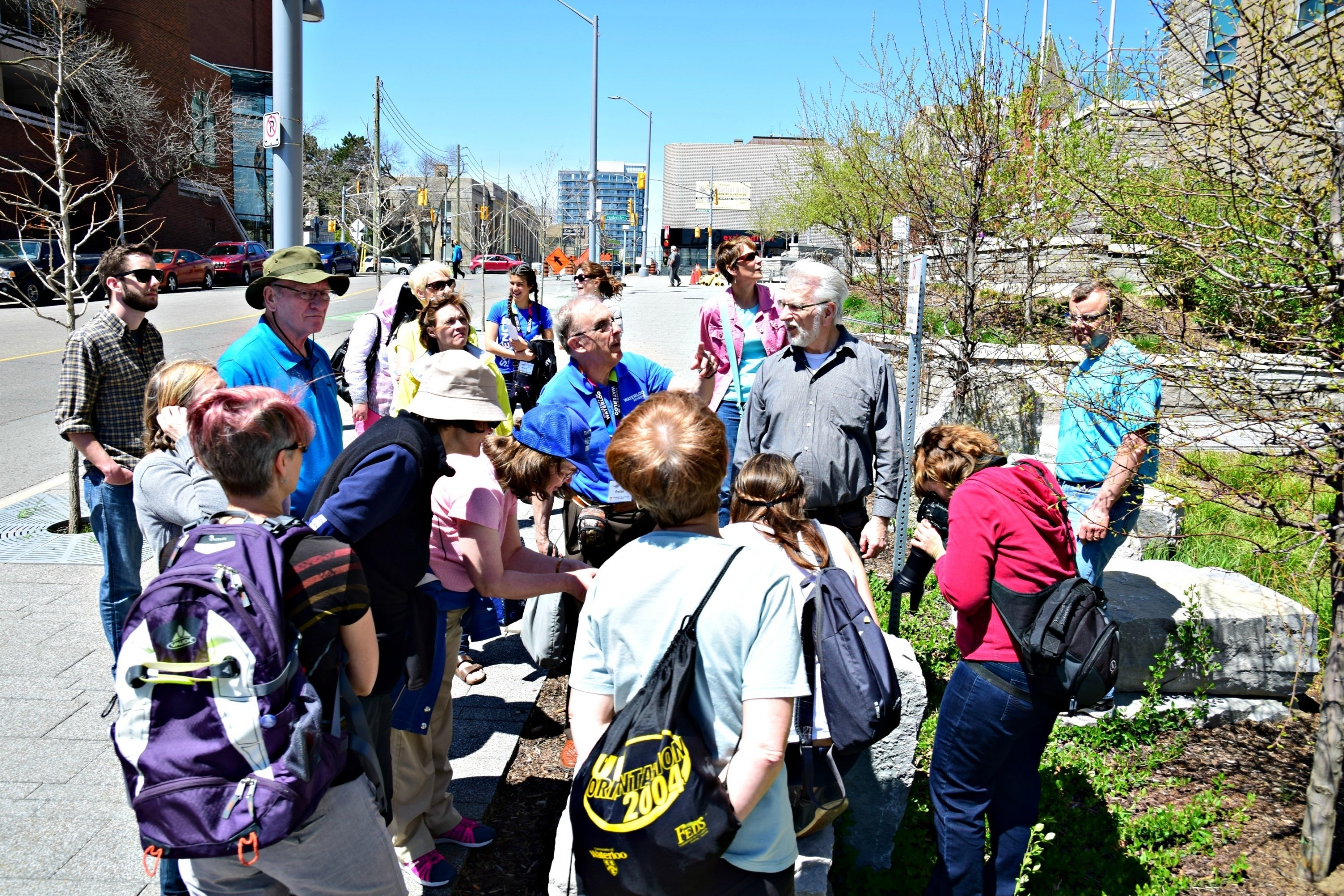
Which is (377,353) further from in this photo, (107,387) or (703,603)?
(703,603)

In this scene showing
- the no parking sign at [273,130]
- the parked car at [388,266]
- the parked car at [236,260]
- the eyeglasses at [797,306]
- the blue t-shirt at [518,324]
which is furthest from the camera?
the parked car at [388,266]

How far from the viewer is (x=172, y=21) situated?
41.3 metres

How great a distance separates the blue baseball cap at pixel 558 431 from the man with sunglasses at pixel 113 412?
1.91 metres

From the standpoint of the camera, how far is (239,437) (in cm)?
204

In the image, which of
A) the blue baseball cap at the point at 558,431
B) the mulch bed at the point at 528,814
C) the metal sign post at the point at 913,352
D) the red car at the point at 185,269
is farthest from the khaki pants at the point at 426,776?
the red car at the point at 185,269

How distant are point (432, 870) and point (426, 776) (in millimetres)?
339

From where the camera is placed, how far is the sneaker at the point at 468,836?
3.40m

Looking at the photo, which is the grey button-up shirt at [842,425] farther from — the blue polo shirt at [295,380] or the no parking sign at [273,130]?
the no parking sign at [273,130]

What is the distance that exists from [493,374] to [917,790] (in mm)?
2567

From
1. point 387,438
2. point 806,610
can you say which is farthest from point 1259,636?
point 387,438

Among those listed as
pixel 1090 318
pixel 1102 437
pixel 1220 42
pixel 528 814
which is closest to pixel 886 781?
pixel 528 814

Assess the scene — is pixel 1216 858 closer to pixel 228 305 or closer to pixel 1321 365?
pixel 1321 365

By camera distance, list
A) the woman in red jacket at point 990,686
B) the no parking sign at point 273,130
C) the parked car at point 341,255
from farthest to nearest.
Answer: the parked car at point 341,255 < the no parking sign at point 273,130 < the woman in red jacket at point 990,686

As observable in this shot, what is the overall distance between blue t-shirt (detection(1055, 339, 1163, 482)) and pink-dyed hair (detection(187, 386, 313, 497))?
302 cm
